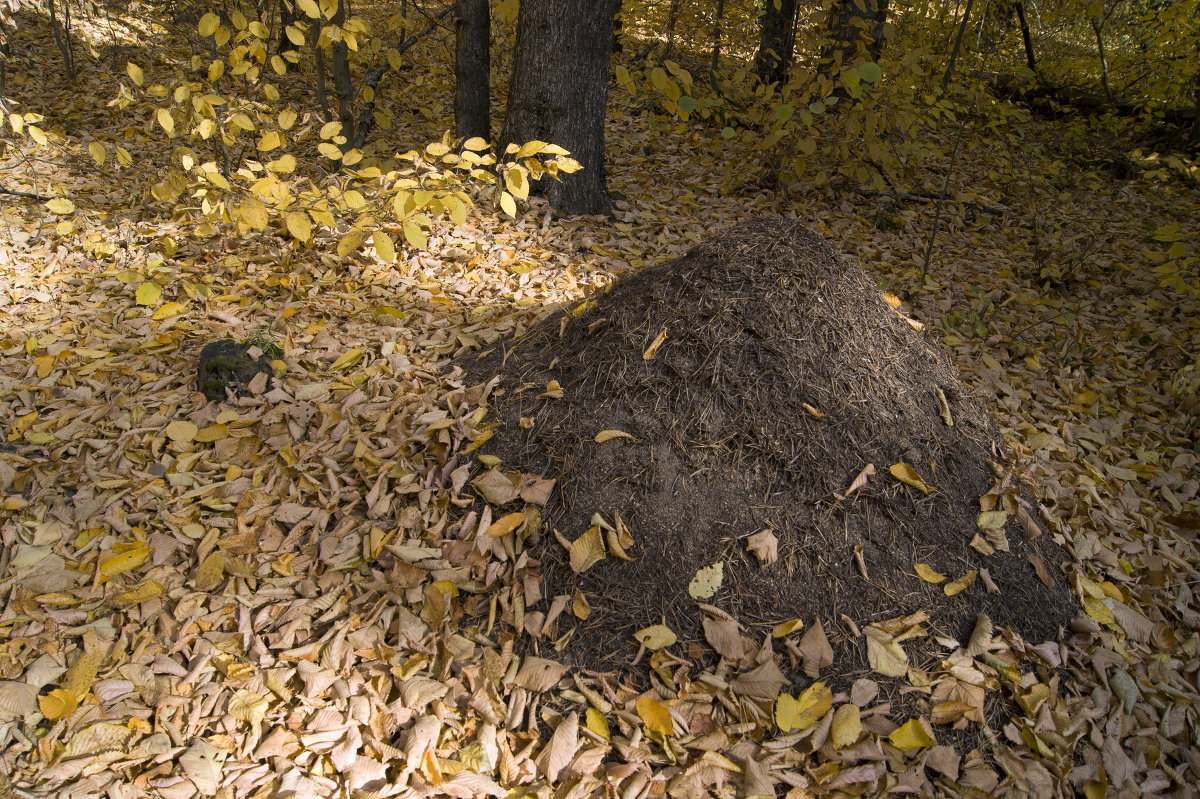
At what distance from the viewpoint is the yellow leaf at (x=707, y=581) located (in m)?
2.11

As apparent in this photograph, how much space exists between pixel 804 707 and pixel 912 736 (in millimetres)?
315

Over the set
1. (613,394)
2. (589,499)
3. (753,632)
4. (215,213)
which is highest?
(215,213)

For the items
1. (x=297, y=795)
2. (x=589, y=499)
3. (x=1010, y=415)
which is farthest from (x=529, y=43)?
(x=297, y=795)

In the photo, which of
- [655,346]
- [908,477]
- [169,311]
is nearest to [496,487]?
[655,346]

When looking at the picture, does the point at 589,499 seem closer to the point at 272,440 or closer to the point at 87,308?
the point at 272,440

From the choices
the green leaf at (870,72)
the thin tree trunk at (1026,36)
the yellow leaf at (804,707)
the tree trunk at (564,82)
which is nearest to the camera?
the yellow leaf at (804,707)

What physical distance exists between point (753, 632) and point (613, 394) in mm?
936

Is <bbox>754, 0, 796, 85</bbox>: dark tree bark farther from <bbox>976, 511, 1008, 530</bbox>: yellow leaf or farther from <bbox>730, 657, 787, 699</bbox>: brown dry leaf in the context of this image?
<bbox>730, 657, 787, 699</bbox>: brown dry leaf

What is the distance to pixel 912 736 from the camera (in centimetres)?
193

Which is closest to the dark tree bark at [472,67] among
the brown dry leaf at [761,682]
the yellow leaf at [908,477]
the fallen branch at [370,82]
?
the fallen branch at [370,82]

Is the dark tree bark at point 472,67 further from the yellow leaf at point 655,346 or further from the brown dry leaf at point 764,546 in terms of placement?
the brown dry leaf at point 764,546

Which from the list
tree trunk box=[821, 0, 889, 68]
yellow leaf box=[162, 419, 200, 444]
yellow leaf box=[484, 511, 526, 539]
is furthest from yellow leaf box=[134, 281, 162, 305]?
tree trunk box=[821, 0, 889, 68]

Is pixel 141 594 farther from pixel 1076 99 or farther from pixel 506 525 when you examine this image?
pixel 1076 99

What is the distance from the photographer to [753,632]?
6.79 ft
